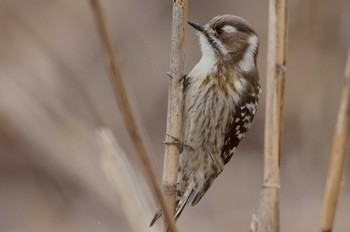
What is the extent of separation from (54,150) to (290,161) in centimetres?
139

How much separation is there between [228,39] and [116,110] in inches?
67.8

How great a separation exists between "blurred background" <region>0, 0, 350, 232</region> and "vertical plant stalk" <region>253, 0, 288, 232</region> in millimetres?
1557

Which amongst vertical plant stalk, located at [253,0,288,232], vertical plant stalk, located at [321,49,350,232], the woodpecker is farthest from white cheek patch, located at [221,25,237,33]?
vertical plant stalk, located at [321,49,350,232]

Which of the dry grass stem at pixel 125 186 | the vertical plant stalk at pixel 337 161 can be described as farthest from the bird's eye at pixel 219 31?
the vertical plant stalk at pixel 337 161

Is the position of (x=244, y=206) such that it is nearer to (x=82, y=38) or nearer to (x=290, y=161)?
(x=290, y=161)

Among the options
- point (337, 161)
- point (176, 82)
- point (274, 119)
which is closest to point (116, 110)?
point (176, 82)

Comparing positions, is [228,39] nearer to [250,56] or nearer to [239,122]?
[250,56]

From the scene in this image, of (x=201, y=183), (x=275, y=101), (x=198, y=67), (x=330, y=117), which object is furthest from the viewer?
(x=330, y=117)

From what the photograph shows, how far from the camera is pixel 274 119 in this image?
1685mm

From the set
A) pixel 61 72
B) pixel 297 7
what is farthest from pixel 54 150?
pixel 297 7

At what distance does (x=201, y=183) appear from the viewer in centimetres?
296

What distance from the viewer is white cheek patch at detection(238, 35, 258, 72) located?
112 inches

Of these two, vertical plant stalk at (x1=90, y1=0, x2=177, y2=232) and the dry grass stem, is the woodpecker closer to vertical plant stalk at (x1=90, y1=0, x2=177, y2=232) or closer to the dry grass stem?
the dry grass stem

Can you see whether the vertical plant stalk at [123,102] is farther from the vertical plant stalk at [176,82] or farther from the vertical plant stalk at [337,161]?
the vertical plant stalk at [176,82]
